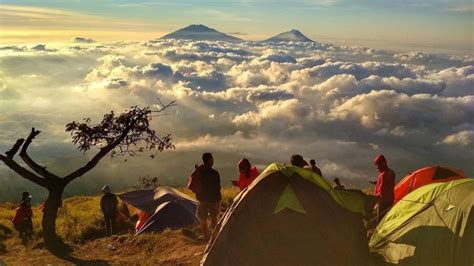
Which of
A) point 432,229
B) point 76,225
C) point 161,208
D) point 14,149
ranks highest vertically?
point 14,149

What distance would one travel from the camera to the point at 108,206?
19188mm

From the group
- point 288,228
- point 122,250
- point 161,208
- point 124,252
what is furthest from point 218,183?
point 161,208

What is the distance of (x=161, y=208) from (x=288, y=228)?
11342 mm

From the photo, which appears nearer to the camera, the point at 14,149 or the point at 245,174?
the point at 245,174

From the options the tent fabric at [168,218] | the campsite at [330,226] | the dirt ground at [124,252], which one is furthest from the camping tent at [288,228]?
the tent fabric at [168,218]

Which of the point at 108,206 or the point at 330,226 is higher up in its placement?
the point at 330,226

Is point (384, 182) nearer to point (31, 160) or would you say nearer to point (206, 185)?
point (206, 185)

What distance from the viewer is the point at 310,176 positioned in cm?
1052

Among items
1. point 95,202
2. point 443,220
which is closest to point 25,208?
point 95,202

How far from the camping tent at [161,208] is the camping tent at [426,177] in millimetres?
7781

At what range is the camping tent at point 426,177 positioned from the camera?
16047mm

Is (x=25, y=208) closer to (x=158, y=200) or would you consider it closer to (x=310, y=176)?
(x=158, y=200)

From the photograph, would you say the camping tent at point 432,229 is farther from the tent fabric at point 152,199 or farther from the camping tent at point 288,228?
the tent fabric at point 152,199

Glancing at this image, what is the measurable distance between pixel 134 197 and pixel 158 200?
107 cm
